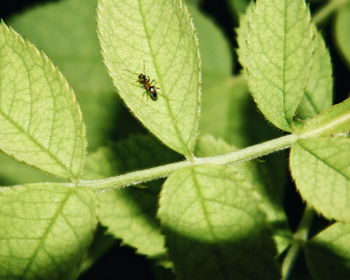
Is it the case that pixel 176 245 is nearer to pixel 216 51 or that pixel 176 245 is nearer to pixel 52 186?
pixel 52 186

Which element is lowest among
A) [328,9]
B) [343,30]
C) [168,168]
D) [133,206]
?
[133,206]

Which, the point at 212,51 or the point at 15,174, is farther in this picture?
the point at 212,51

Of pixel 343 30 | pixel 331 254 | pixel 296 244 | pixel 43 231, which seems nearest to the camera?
pixel 43 231

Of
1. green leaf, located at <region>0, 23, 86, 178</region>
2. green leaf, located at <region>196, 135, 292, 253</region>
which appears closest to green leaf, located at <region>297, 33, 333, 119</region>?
green leaf, located at <region>196, 135, 292, 253</region>

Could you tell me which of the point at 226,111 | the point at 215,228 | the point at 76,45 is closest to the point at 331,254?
the point at 215,228

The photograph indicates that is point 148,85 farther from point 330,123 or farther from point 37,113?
point 330,123

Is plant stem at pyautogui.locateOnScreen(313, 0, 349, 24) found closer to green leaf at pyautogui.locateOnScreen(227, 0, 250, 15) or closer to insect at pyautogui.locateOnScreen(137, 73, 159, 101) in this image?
green leaf at pyautogui.locateOnScreen(227, 0, 250, 15)

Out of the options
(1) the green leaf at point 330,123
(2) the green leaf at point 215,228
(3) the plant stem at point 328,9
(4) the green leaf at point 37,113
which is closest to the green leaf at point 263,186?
(1) the green leaf at point 330,123

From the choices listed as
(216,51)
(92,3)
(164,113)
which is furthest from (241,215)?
(92,3)
